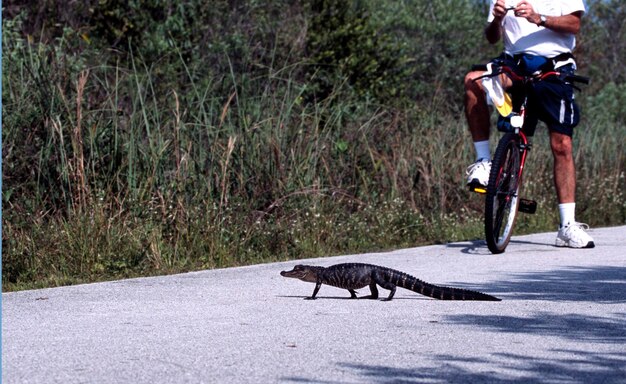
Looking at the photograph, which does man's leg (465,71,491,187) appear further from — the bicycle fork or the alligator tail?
the alligator tail

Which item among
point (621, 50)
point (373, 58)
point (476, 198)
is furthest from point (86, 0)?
point (621, 50)

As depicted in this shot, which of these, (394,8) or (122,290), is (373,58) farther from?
(122,290)

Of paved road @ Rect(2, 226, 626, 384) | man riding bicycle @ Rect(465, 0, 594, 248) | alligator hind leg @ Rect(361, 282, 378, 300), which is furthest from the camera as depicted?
man riding bicycle @ Rect(465, 0, 594, 248)

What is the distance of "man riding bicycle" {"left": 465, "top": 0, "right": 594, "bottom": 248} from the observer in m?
9.62

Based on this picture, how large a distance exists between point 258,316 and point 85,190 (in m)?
3.14

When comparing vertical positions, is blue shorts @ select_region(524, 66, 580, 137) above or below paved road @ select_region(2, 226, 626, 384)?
above

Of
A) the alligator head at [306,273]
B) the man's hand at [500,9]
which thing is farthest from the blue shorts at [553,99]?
the alligator head at [306,273]

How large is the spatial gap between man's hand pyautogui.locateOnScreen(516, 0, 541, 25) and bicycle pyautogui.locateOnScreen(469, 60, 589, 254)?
408 mm

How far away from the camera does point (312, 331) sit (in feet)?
18.4

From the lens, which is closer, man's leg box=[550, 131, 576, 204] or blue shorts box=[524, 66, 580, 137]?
blue shorts box=[524, 66, 580, 137]

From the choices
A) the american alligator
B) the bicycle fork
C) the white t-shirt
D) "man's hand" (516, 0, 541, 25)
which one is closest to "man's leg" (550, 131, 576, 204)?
the bicycle fork

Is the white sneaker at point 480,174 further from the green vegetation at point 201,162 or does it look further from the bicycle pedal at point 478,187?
the green vegetation at point 201,162

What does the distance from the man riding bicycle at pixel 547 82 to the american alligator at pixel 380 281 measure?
9.17 ft

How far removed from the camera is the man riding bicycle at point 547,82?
9.62 metres
